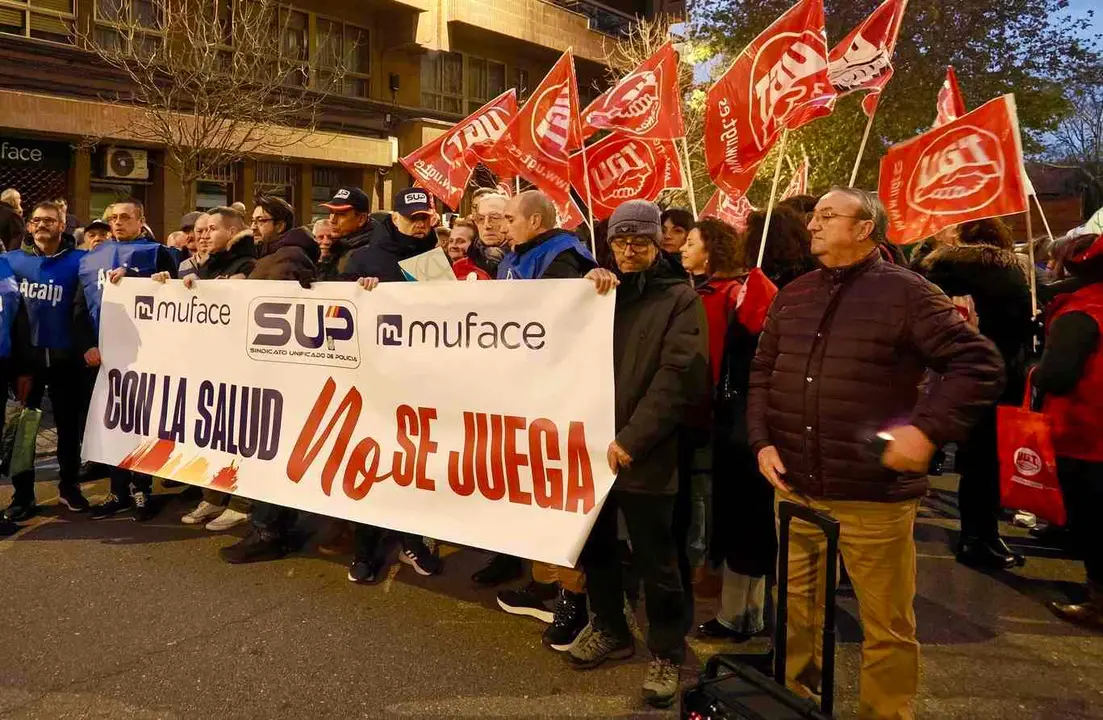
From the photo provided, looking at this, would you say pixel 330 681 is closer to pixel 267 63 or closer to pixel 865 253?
pixel 865 253

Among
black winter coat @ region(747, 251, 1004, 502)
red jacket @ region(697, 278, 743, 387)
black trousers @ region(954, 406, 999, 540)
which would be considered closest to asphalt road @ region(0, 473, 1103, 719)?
black trousers @ region(954, 406, 999, 540)

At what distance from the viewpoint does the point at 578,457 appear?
369 cm

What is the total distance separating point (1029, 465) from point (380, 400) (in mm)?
3378

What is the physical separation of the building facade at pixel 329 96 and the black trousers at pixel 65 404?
27.9ft

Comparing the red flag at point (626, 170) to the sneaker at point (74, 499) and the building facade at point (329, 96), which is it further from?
the building facade at point (329, 96)

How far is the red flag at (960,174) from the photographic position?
5.14 meters

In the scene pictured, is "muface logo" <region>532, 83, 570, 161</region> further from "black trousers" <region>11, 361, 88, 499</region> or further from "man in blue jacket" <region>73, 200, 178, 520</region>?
"black trousers" <region>11, 361, 88, 499</region>

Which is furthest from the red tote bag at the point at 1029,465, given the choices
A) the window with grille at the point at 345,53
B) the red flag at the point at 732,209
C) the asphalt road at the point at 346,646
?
the window with grille at the point at 345,53

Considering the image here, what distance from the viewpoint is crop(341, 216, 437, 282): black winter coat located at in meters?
4.99

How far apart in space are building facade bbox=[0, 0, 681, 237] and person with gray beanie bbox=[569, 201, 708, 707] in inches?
469

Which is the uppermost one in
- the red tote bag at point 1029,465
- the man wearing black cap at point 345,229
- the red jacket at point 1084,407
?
the man wearing black cap at point 345,229

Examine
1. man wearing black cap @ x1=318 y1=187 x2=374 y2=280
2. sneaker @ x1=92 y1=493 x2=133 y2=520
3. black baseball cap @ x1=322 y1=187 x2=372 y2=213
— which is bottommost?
sneaker @ x1=92 y1=493 x2=133 y2=520

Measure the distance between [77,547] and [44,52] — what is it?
43.0 ft

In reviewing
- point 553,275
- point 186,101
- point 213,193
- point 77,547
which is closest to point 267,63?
point 186,101
